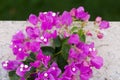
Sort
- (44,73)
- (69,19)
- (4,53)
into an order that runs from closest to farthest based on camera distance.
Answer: (44,73) → (69,19) → (4,53)

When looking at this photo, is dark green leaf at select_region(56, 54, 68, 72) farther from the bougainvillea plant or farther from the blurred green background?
the blurred green background

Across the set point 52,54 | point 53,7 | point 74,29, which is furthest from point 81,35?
point 53,7

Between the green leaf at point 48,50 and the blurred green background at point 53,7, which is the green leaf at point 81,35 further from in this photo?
the blurred green background at point 53,7

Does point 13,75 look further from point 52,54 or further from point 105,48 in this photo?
point 105,48

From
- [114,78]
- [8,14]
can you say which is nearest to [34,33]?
[114,78]

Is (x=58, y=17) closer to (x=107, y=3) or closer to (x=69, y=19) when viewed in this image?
(x=69, y=19)

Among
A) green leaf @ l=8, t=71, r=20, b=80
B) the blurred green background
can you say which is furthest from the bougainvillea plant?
the blurred green background

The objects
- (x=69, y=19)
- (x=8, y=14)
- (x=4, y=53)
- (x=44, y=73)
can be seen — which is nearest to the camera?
(x=44, y=73)
